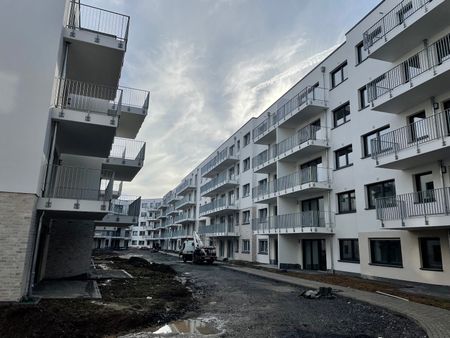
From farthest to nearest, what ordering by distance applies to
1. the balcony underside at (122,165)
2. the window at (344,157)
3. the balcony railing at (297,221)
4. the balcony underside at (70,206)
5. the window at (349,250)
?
1. the balcony railing at (297,221)
2. the window at (344,157)
3. the window at (349,250)
4. the balcony underside at (122,165)
5. the balcony underside at (70,206)

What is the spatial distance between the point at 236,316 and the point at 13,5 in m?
11.5

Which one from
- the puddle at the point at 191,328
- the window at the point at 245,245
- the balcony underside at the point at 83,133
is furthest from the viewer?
the window at the point at 245,245

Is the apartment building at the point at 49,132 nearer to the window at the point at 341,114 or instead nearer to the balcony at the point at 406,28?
the balcony at the point at 406,28

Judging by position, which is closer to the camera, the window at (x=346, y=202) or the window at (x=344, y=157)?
the window at (x=346, y=202)

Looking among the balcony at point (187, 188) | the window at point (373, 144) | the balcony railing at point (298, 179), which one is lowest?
the balcony railing at point (298, 179)

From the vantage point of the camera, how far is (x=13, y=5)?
33.7ft

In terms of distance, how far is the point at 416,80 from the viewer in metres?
14.4

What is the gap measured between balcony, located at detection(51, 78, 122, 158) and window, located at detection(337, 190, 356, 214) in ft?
46.9

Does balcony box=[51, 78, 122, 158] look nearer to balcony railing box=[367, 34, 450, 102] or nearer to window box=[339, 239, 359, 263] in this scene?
A: balcony railing box=[367, 34, 450, 102]

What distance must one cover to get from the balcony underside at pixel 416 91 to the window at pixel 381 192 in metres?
3.84

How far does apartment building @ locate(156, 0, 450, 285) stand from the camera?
14398 mm

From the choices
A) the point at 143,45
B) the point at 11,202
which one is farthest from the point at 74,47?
the point at 11,202

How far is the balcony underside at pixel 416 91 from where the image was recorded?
13480 mm

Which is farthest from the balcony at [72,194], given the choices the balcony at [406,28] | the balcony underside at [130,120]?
the balcony at [406,28]
